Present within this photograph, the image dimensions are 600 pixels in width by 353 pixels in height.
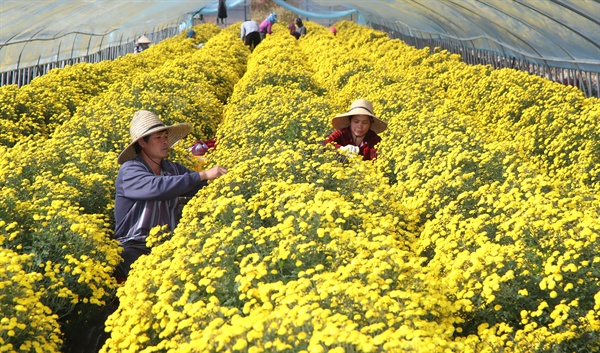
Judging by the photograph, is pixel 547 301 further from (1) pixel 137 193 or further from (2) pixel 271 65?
(2) pixel 271 65

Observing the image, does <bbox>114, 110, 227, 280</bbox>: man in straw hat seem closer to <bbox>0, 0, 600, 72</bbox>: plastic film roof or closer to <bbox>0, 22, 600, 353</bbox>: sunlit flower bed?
<bbox>0, 22, 600, 353</bbox>: sunlit flower bed

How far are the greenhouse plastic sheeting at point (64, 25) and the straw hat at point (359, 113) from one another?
1136 centimetres

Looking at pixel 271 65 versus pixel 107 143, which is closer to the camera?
pixel 107 143

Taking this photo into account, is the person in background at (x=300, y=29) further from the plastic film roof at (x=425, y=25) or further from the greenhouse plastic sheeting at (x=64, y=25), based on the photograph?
the greenhouse plastic sheeting at (x=64, y=25)

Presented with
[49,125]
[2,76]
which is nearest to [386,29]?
[2,76]

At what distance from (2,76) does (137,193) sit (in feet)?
47.2

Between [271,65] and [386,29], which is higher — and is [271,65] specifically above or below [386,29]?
above

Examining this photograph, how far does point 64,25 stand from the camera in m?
21.9

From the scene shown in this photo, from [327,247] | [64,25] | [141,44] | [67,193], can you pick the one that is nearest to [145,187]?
[67,193]

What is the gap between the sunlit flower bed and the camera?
11.1 ft

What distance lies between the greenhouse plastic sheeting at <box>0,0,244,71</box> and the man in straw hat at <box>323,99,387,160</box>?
11.4 metres

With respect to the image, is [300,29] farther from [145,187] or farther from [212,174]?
[145,187]

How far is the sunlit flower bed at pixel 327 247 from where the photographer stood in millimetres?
3371

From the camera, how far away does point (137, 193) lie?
18.3ft
